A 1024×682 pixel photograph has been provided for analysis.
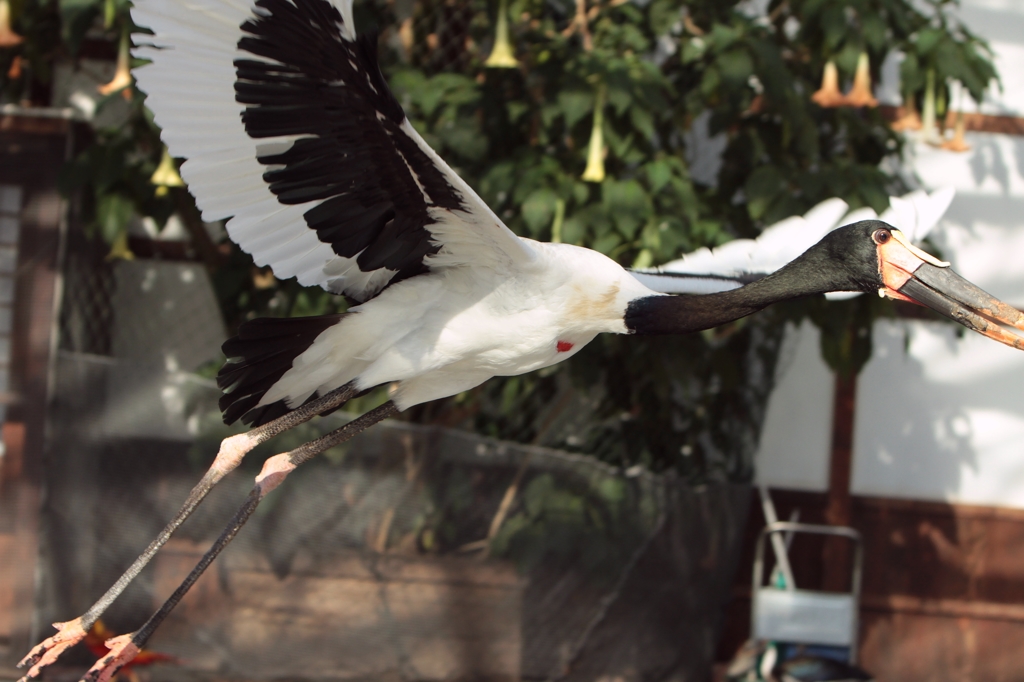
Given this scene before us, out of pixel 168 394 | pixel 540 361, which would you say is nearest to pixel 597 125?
pixel 540 361

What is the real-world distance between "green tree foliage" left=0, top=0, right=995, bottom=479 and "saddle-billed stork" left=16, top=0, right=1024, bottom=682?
3.17 ft

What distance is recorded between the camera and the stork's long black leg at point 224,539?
106 inches

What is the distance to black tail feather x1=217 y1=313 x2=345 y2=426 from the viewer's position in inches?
113

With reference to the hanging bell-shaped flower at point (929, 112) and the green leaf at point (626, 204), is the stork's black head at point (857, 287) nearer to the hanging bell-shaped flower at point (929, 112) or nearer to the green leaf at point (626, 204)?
the green leaf at point (626, 204)

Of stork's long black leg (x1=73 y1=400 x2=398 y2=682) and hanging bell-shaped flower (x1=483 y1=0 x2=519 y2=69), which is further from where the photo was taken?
hanging bell-shaped flower (x1=483 y1=0 x2=519 y2=69)

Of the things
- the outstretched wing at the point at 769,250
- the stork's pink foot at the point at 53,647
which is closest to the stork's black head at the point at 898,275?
the outstretched wing at the point at 769,250

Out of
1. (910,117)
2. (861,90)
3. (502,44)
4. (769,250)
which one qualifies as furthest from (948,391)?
(502,44)

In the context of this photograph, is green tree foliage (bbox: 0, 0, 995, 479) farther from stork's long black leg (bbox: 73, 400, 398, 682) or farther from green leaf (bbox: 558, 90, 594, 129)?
stork's long black leg (bbox: 73, 400, 398, 682)

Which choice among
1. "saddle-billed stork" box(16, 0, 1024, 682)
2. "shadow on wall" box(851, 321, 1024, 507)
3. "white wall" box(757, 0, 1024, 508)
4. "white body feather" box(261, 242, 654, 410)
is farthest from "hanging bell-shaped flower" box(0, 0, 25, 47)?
"shadow on wall" box(851, 321, 1024, 507)

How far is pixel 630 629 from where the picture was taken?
4562 millimetres

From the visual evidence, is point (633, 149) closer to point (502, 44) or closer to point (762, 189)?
point (762, 189)

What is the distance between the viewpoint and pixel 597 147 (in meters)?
3.82

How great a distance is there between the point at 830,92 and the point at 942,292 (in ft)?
5.79

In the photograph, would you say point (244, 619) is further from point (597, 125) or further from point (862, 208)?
point (862, 208)
